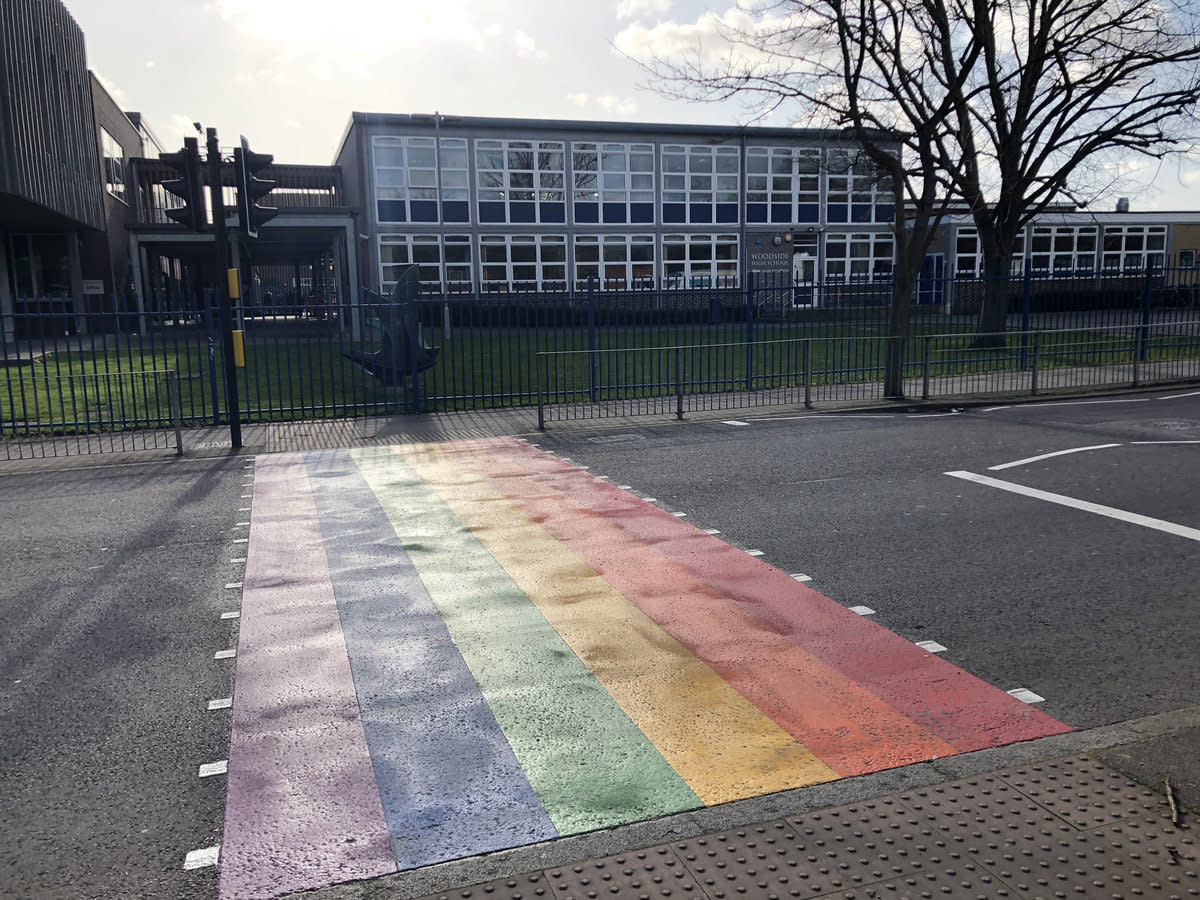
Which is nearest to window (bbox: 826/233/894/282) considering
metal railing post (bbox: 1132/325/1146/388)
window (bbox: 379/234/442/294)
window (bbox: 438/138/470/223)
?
window (bbox: 438/138/470/223)

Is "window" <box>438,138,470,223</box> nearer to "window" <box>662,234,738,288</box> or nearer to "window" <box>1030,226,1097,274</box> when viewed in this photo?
"window" <box>662,234,738,288</box>

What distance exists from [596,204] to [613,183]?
3.86 feet

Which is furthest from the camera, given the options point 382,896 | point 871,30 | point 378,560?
point 871,30

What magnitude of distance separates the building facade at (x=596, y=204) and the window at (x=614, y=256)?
0.06 meters

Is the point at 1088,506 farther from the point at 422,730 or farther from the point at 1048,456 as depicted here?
the point at 422,730

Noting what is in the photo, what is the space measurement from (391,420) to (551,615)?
926 cm

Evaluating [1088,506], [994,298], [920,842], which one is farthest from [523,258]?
[920,842]

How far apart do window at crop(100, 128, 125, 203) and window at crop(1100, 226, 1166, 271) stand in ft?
145

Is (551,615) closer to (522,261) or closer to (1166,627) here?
(1166,627)

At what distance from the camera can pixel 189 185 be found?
11.2m

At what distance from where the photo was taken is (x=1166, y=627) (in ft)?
17.3

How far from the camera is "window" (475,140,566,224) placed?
38.2m

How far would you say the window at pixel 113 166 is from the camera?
121ft

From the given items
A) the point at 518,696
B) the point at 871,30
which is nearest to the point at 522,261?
the point at 871,30
